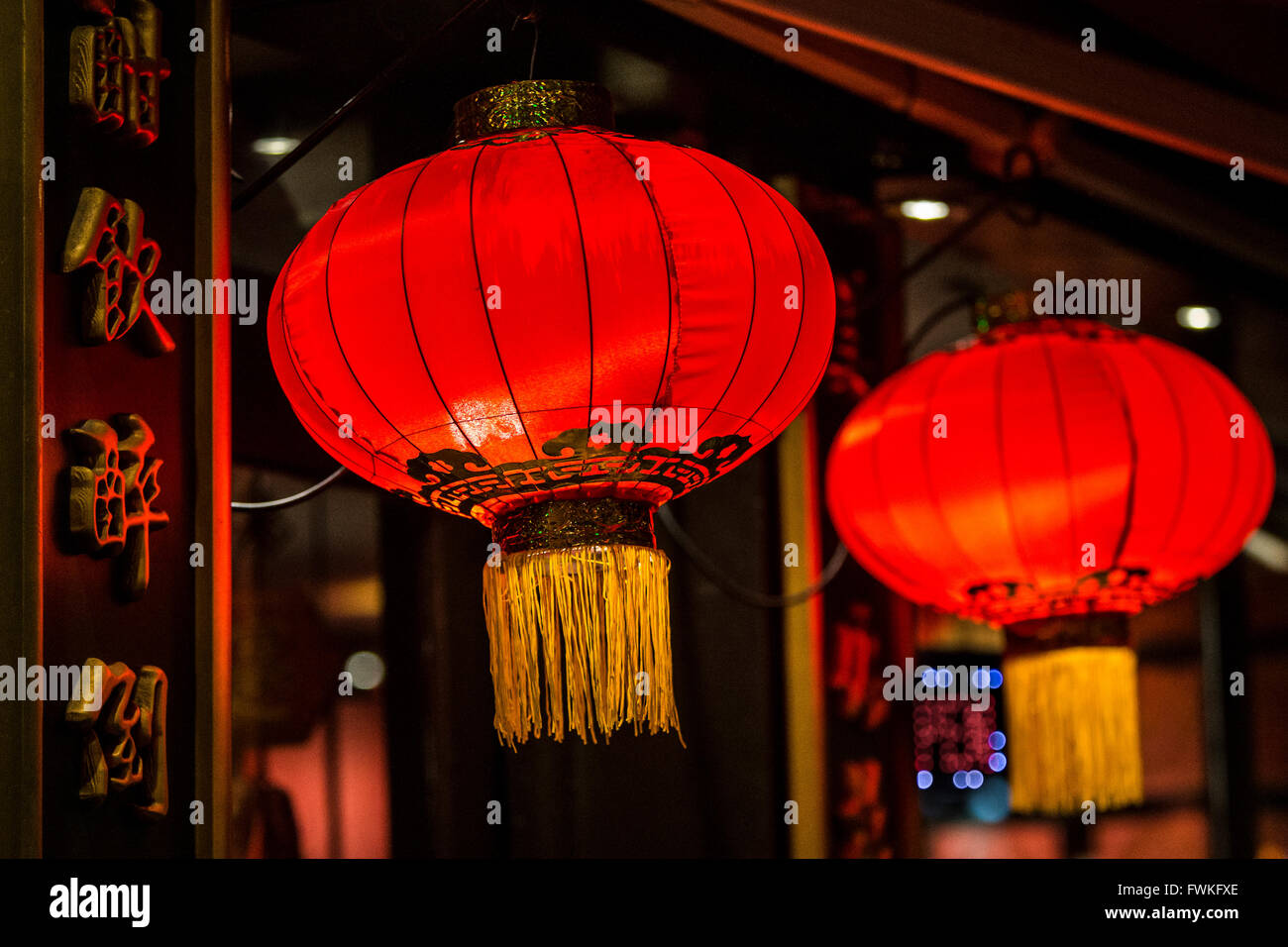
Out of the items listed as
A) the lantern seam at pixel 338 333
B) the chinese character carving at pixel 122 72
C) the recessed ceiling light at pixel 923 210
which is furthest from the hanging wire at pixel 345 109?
the recessed ceiling light at pixel 923 210

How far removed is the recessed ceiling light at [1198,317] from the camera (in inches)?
255

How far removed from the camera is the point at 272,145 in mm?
3697

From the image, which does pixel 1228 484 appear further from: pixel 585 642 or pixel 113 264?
pixel 113 264

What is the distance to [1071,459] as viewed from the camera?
3.11 metres

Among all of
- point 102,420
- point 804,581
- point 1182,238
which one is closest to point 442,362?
point 102,420

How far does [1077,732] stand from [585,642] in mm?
1386

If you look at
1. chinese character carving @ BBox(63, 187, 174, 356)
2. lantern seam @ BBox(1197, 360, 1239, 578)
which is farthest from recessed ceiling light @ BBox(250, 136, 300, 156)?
lantern seam @ BBox(1197, 360, 1239, 578)

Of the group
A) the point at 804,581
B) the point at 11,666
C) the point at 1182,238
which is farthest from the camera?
the point at 1182,238

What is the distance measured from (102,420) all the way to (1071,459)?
1.70 m

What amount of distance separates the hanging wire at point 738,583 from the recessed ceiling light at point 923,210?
104 centimetres

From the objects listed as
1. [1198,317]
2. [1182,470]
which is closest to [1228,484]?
[1182,470]

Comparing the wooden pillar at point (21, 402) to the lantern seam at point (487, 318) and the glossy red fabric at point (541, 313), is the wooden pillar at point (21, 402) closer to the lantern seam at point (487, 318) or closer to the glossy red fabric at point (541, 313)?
the glossy red fabric at point (541, 313)

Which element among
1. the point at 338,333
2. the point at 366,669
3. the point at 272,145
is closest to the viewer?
the point at 338,333
